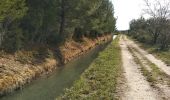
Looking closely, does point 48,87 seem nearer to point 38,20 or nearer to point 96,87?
point 96,87

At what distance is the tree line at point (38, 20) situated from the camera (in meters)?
28.1

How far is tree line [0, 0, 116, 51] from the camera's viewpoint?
1107 inches

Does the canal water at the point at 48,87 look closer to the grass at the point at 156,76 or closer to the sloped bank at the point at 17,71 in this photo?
the sloped bank at the point at 17,71

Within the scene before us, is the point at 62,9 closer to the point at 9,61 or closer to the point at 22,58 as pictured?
the point at 22,58

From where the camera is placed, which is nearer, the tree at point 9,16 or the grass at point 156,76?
the grass at point 156,76

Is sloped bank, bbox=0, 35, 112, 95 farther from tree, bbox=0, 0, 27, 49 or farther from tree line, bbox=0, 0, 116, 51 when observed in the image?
tree line, bbox=0, 0, 116, 51

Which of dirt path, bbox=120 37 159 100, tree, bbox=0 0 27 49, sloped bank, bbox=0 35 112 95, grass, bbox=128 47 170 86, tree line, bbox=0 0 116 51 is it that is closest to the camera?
dirt path, bbox=120 37 159 100

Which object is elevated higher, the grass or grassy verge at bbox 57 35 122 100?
grassy verge at bbox 57 35 122 100

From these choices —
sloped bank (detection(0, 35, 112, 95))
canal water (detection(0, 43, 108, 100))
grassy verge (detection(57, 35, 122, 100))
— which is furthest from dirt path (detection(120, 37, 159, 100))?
sloped bank (detection(0, 35, 112, 95))

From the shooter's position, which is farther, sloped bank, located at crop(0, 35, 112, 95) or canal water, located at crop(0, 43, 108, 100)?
sloped bank, located at crop(0, 35, 112, 95)

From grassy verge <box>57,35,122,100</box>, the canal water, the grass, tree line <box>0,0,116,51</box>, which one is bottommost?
the canal water

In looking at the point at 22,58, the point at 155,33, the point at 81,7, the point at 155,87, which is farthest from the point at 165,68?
the point at 155,33

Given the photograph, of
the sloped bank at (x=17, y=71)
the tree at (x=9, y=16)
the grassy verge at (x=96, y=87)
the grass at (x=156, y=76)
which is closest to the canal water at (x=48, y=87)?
the sloped bank at (x=17, y=71)

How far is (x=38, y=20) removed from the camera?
1359 inches
